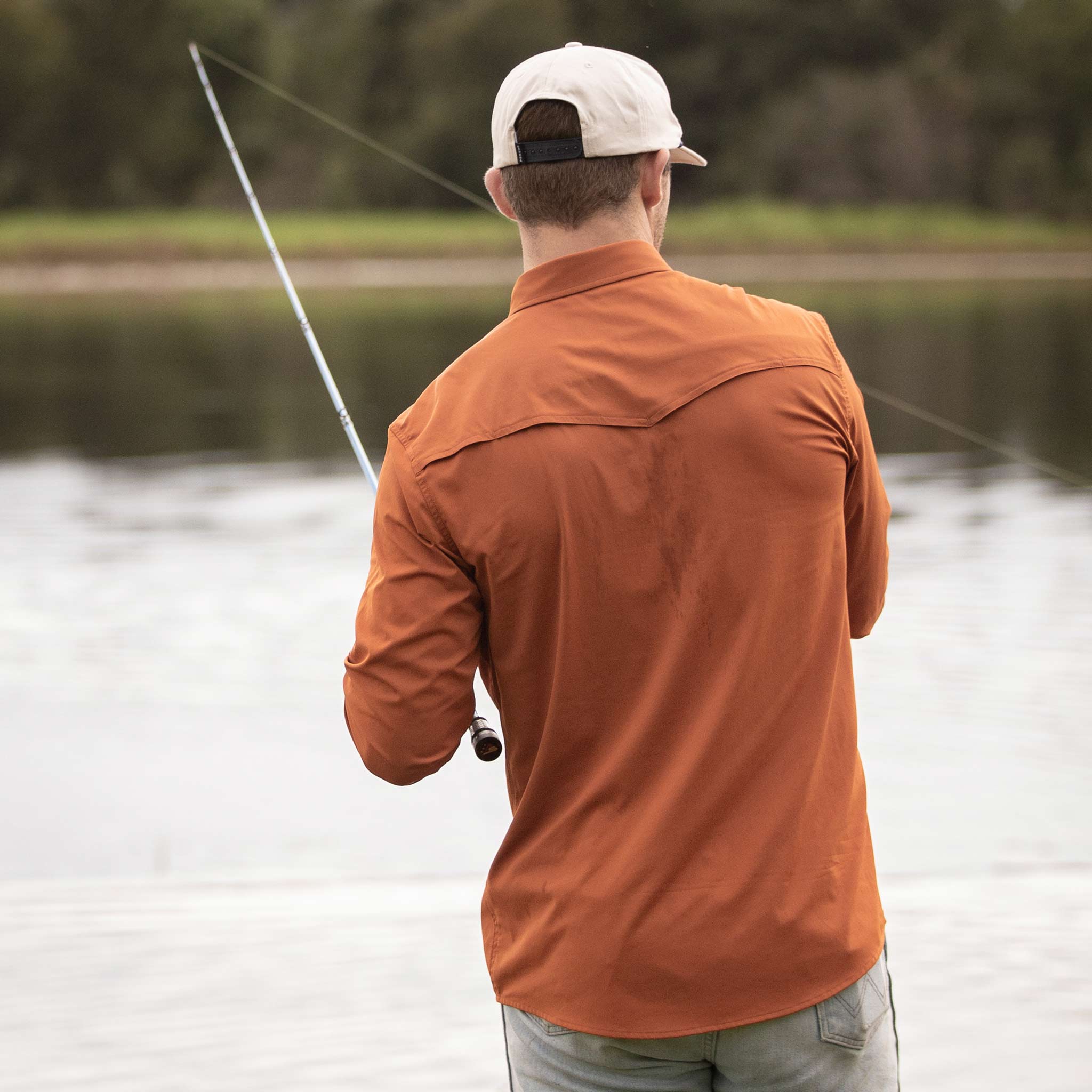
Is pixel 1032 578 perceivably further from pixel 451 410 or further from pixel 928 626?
pixel 451 410

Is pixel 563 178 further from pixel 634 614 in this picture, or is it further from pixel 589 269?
pixel 634 614

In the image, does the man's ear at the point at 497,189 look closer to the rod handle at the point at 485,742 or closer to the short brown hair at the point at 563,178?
the short brown hair at the point at 563,178

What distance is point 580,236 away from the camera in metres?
1.43

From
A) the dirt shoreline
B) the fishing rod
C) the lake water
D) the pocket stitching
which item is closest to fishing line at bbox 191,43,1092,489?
the fishing rod

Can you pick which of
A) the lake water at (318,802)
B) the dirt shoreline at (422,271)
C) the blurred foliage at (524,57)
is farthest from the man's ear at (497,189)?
the blurred foliage at (524,57)

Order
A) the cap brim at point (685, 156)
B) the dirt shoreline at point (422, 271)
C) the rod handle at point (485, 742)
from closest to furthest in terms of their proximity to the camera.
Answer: the cap brim at point (685, 156) < the rod handle at point (485, 742) < the dirt shoreline at point (422, 271)

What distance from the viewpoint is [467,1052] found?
2.88 metres

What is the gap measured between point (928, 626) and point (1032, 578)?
1.01 m

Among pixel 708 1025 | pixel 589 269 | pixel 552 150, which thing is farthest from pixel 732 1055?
pixel 552 150

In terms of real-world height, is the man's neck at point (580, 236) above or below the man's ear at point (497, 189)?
below

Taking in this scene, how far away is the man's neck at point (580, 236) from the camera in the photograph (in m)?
1.43

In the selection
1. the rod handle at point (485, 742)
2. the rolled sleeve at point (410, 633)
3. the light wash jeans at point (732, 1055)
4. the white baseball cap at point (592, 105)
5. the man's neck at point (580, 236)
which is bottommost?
the light wash jeans at point (732, 1055)

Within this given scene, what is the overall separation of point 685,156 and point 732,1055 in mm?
818

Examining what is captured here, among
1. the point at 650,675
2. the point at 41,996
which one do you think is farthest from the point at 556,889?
the point at 41,996
